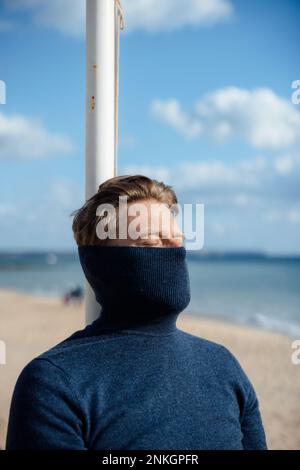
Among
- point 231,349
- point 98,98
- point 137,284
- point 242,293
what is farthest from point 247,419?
point 242,293

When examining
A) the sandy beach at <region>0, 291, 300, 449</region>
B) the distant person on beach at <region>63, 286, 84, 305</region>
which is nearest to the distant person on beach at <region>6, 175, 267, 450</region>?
the sandy beach at <region>0, 291, 300, 449</region>

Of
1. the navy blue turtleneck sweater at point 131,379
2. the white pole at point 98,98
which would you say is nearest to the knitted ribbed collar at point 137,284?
the navy blue turtleneck sweater at point 131,379

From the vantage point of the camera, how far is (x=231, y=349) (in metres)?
11.4

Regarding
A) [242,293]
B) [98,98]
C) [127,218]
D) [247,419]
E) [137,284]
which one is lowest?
[242,293]

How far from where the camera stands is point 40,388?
122 centimetres

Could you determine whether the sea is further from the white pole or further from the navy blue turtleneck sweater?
the navy blue turtleneck sweater

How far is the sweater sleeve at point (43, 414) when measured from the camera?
3.95 feet

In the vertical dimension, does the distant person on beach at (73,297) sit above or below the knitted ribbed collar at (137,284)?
below

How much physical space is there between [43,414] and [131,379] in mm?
234

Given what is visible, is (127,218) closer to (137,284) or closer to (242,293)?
(137,284)

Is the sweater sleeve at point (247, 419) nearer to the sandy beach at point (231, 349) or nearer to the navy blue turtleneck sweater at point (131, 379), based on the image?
the navy blue turtleneck sweater at point (131, 379)
